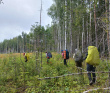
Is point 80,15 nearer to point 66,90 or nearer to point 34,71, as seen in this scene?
point 66,90

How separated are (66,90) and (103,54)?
7.53 feet

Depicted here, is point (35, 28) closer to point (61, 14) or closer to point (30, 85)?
point (30, 85)

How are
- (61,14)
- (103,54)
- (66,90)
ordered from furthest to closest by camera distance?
(61,14) → (66,90) → (103,54)

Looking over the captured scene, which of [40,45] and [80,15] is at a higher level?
[80,15]

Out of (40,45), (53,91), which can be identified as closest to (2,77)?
(40,45)

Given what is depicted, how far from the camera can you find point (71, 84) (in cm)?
425

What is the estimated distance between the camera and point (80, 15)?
2.71m

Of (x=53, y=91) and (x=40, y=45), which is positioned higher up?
(x=40, y=45)

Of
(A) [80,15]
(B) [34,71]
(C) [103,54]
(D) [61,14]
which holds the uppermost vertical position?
(D) [61,14]

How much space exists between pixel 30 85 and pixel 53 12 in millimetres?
18942

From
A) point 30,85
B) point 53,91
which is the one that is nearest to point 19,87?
point 30,85

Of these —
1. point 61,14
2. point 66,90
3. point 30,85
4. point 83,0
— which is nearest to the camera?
point 83,0

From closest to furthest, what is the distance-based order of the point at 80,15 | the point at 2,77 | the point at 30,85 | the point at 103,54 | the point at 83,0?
the point at 103,54, the point at 83,0, the point at 80,15, the point at 30,85, the point at 2,77

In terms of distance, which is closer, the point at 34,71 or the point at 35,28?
the point at 35,28
